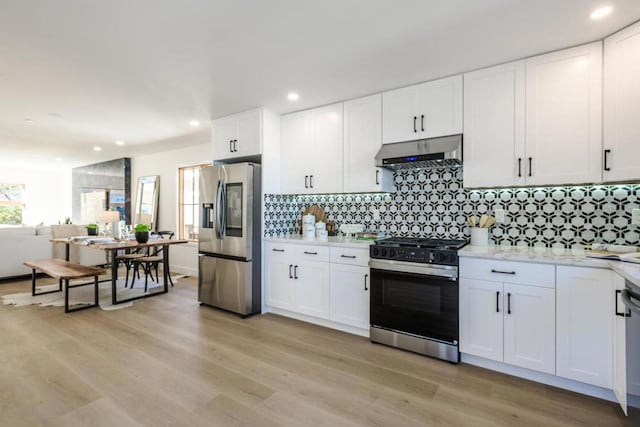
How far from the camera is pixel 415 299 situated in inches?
106

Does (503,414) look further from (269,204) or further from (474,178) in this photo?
(269,204)

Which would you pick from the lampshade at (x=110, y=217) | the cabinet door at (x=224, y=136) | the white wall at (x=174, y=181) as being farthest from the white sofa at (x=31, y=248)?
the cabinet door at (x=224, y=136)

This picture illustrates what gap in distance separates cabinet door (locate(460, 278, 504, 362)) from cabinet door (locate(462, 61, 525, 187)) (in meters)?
0.92

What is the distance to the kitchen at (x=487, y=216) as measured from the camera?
212 centimetres

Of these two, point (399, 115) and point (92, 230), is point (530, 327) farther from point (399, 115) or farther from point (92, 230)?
point (92, 230)

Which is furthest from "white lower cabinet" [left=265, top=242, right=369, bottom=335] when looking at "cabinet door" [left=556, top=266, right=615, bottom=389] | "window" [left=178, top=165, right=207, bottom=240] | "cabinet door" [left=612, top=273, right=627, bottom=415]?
"window" [left=178, top=165, right=207, bottom=240]

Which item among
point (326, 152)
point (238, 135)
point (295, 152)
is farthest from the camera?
point (238, 135)

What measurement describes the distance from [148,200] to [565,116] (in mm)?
7308

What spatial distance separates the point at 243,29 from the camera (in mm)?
2199

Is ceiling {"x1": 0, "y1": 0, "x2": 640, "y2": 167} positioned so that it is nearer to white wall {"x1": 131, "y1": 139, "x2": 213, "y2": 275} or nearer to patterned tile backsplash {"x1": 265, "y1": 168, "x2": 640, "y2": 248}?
patterned tile backsplash {"x1": 265, "y1": 168, "x2": 640, "y2": 248}

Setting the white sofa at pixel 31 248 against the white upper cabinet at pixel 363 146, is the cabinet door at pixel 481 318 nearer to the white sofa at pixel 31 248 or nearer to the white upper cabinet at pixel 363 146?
the white upper cabinet at pixel 363 146

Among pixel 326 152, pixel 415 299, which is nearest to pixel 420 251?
pixel 415 299

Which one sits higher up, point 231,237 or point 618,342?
point 231,237

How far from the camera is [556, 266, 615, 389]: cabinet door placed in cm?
201
